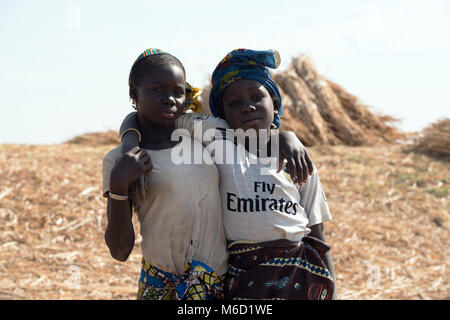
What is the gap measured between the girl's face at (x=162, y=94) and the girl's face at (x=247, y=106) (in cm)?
22

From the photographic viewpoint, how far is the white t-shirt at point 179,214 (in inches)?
69.7

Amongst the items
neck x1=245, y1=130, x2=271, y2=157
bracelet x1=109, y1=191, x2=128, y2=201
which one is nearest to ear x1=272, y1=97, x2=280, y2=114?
neck x1=245, y1=130, x2=271, y2=157

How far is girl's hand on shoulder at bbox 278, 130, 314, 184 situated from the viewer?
6.11 feet

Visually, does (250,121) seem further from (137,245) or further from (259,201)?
(137,245)

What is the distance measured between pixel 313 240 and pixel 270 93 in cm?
64

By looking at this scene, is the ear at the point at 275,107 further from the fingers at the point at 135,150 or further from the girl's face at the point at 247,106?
the fingers at the point at 135,150

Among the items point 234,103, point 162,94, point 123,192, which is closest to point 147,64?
point 162,94

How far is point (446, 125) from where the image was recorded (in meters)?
8.81

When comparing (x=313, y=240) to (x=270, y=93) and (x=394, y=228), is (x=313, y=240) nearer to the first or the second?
(x=270, y=93)

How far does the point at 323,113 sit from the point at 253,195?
8.17 m

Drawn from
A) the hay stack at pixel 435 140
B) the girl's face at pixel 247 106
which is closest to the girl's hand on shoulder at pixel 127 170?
the girl's face at pixel 247 106

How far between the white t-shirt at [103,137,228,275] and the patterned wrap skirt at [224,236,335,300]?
0.23ft
